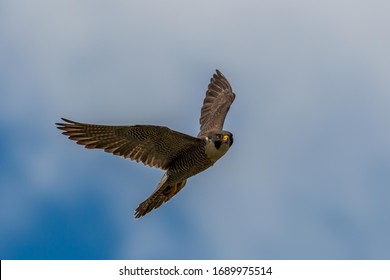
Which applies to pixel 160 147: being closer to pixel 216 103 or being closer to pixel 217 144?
pixel 217 144

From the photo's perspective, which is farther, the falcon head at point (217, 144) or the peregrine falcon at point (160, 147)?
the falcon head at point (217, 144)

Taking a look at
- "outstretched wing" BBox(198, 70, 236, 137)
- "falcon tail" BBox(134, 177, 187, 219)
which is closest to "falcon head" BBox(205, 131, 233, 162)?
"falcon tail" BBox(134, 177, 187, 219)

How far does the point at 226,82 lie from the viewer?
75.0 feet

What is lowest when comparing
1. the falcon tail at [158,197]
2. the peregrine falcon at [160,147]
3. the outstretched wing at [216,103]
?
the falcon tail at [158,197]

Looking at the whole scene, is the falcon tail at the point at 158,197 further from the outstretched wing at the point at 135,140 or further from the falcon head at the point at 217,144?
the falcon head at the point at 217,144

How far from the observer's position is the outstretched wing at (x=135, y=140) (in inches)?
714

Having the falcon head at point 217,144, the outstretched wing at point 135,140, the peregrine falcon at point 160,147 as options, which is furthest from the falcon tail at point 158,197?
the falcon head at point 217,144

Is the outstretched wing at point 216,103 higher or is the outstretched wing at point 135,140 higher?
the outstretched wing at point 216,103

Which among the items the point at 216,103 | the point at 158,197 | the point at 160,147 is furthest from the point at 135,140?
the point at 216,103

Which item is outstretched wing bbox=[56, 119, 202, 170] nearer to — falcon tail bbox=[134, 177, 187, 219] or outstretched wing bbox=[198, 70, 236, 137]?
falcon tail bbox=[134, 177, 187, 219]
